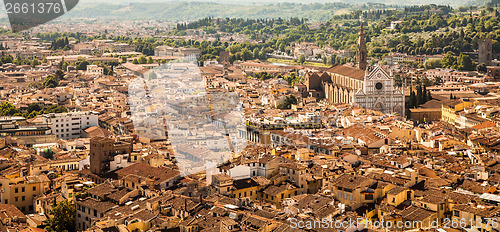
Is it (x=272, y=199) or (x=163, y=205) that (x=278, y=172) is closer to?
(x=272, y=199)

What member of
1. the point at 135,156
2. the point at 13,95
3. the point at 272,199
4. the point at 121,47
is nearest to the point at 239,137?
the point at 135,156

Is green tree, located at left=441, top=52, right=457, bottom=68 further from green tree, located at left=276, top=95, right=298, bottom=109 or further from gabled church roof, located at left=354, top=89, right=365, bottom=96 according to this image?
gabled church roof, located at left=354, top=89, right=365, bottom=96

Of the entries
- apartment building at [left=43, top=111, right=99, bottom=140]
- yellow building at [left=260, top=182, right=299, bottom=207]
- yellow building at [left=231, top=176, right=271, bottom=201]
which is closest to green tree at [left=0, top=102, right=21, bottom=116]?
apartment building at [left=43, top=111, right=99, bottom=140]

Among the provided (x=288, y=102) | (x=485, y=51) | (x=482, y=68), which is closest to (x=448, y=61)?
(x=482, y=68)

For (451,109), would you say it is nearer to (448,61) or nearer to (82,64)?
(448,61)

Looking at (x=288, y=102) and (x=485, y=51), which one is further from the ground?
(x=485, y=51)

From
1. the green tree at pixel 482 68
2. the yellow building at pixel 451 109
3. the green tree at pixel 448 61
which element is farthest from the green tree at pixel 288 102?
the green tree at pixel 482 68

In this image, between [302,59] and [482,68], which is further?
[302,59]
